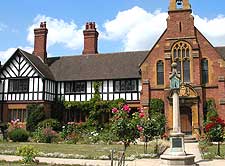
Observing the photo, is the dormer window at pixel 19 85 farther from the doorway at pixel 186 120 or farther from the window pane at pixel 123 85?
the doorway at pixel 186 120

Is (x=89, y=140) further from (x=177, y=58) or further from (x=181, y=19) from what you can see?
(x=181, y=19)

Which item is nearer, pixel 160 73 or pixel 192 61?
pixel 192 61

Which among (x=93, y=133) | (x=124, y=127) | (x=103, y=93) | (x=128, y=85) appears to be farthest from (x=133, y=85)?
(x=124, y=127)

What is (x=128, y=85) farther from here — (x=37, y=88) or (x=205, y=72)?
(x=37, y=88)

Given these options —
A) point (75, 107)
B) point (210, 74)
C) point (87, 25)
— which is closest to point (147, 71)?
point (210, 74)

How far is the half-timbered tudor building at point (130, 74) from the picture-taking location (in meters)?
31.4

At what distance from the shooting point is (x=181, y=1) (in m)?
33.3

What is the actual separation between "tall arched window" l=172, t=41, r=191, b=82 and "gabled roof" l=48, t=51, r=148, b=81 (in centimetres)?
453

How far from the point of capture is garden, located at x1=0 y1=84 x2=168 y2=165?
15688 millimetres

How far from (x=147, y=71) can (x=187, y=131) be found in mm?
7116

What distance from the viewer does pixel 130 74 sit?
35.3 m

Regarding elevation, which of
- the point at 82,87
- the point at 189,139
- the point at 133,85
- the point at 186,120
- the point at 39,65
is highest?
the point at 39,65

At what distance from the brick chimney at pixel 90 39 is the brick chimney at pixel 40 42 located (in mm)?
5081

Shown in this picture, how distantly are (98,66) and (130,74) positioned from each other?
15.3 feet
